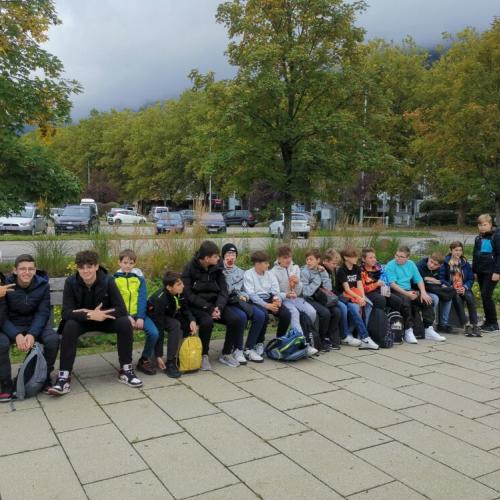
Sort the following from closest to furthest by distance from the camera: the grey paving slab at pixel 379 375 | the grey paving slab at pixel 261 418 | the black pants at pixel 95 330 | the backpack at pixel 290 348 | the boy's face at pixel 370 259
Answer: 1. the grey paving slab at pixel 261 418
2. the black pants at pixel 95 330
3. the grey paving slab at pixel 379 375
4. the backpack at pixel 290 348
5. the boy's face at pixel 370 259

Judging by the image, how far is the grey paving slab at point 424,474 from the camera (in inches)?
118

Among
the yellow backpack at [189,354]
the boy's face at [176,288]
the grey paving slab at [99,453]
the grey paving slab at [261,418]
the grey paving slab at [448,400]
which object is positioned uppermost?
the boy's face at [176,288]

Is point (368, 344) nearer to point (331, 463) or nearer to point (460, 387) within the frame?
point (460, 387)

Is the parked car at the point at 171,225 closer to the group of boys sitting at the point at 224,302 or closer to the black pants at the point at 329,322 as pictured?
the group of boys sitting at the point at 224,302

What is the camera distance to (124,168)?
58.2 metres

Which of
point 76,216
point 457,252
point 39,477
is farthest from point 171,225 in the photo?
point 76,216

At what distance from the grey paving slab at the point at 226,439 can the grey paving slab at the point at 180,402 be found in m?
0.12

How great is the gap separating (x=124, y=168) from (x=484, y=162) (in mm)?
39994

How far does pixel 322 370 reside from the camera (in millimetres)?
5387

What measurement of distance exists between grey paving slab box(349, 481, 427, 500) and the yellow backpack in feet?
8.24

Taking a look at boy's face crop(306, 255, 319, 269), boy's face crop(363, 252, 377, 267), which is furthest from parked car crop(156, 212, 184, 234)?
boy's face crop(363, 252, 377, 267)

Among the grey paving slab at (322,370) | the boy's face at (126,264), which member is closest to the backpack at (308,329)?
the grey paving slab at (322,370)

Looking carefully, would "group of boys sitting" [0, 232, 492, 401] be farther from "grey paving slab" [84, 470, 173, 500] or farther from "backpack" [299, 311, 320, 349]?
"grey paving slab" [84, 470, 173, 500]

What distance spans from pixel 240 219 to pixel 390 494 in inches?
1613
